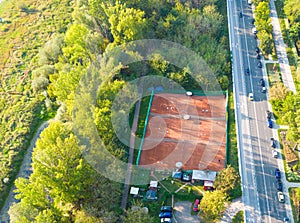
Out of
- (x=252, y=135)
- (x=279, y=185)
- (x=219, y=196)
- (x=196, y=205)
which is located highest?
(x=252, y=135)

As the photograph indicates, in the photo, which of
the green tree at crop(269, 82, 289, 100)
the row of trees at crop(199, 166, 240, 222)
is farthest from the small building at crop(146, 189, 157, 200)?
the green tree at crop(269, 82, 289, 100)

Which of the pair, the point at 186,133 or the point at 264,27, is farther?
the point at 264,27

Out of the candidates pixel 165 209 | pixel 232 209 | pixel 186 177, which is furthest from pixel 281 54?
pixel 165 209

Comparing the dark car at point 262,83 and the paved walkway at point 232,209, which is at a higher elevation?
the dark car at point 262,83

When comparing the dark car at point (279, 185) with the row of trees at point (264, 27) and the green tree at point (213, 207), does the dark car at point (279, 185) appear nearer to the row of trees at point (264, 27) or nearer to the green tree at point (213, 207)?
the green tree at point (213, 207)

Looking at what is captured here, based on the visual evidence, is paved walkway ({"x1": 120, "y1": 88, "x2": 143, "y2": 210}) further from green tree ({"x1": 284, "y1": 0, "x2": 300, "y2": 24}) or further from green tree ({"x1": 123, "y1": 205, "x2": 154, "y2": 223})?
green tree ({"x1": 284, "y1": 0, "x2": 300, "y2": 24})

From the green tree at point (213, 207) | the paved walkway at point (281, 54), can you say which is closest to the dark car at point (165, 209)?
the green tree at point (213, 207)

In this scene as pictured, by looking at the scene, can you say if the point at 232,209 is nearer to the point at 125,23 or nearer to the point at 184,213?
the point at 184,213
